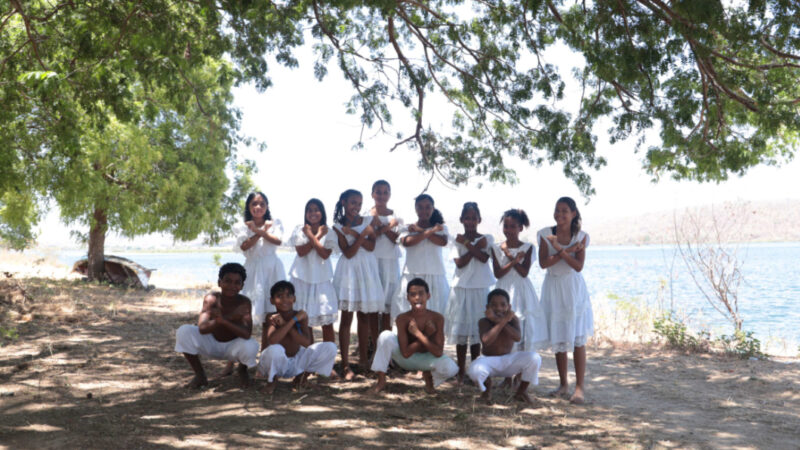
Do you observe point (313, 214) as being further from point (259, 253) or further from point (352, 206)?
point (259, 253)

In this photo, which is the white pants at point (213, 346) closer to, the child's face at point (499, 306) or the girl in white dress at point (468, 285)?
the girl in white dress at point (468, 285)

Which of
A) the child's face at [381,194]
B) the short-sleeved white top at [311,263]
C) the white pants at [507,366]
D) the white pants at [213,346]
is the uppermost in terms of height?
the child's face at [381,194]

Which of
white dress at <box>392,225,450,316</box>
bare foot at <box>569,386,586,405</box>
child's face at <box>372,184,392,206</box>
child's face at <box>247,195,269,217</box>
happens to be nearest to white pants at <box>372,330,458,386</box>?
white dress at <box>392,225,450,316</box>

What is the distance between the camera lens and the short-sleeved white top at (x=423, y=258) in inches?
229

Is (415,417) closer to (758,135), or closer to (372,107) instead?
(758,135)

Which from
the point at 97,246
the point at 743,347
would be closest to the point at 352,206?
the point at 743,347

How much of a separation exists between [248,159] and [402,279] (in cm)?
1380

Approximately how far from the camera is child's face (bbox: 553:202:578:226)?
5.42 m

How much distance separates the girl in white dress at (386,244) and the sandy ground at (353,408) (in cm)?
83

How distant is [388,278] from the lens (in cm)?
602

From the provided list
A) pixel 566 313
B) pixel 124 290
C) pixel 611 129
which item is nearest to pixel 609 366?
pixel 566 313

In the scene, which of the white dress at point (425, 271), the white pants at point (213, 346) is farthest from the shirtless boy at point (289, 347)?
the white dress at point (425, 271)

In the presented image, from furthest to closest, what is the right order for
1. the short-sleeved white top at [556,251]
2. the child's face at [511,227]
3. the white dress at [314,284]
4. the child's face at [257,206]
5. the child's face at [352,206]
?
the child's face at [352,206]
the child's face at [257,206]
the white dress at [314,284]
the child's face at [511,227]
the short-sleeved white top at [556,251]

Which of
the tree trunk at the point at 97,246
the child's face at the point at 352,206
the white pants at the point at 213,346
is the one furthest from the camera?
the tree trunk at the point at 97,246
